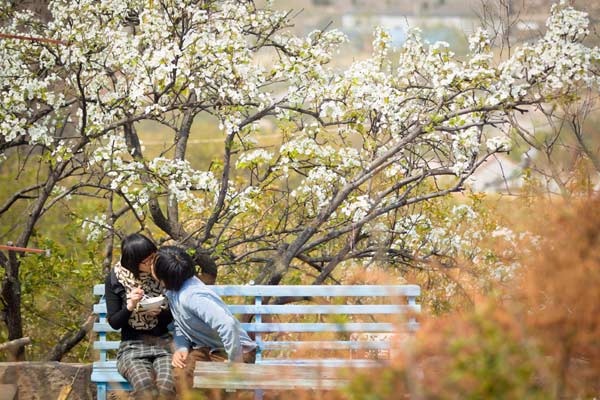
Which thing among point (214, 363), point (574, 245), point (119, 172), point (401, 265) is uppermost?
point (119, 172)

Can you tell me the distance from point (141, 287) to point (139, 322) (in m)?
0.20

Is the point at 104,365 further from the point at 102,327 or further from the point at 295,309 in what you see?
the point at 295,309

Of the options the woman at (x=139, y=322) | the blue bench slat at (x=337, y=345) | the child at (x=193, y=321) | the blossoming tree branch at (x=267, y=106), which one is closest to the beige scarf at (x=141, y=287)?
the woman at (x=139, y=322)

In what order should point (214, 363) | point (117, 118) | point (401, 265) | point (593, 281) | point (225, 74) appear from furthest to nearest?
point (401, 265) → point (117, 118) → point (225, 74) → point (214, 363) → point (593, 281)

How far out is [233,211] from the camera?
638 cm

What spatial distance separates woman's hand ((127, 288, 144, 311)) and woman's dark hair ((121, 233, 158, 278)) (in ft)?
0.51

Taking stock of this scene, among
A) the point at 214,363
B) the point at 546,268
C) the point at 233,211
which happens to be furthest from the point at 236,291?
the point at 546,268

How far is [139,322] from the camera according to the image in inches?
205

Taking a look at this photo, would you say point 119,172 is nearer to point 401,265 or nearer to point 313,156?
point 313,156

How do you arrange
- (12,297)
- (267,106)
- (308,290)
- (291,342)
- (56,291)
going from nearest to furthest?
(291,342) → (308,290) → (267,106) → (12,297) → (56,291)

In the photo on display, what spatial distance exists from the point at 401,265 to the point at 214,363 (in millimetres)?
2688

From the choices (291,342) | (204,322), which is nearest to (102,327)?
(204,322)

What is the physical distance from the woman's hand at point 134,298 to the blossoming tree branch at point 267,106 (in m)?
1.17

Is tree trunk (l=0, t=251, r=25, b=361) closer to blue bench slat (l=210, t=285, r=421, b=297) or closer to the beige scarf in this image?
the beige scarf
